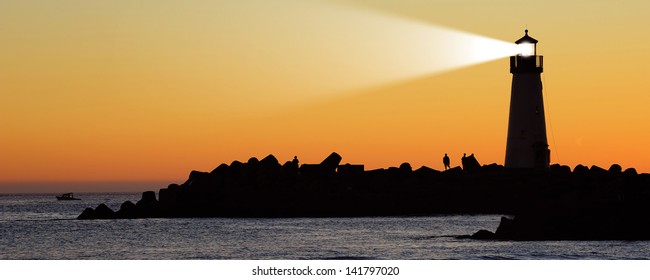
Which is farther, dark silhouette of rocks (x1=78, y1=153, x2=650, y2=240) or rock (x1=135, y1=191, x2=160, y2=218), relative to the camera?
rock (x1=135, y1=191, x2=160, y2=218)

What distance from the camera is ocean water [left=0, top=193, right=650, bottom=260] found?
3316 centimetres

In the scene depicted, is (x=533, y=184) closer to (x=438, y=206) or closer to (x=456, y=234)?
(x=438, y=206)

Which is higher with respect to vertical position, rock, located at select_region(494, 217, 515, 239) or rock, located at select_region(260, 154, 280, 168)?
rock, located at select_region(260, 154, 280, 168)

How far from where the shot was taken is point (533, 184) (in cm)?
5384

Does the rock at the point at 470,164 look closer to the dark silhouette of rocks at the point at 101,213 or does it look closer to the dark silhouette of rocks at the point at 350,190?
the dark silhouette of rocks at the point at 350,190

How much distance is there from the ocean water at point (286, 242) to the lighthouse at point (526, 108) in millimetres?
3827

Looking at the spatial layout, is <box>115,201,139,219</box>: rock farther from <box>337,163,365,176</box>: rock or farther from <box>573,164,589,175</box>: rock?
<box>573,164,589,175</box>: rock

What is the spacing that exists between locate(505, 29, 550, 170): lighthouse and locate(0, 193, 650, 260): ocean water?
3827 millimetres

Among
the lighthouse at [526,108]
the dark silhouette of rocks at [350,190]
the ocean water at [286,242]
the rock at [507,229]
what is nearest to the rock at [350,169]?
the dark silhouette of rocks at [350,190]

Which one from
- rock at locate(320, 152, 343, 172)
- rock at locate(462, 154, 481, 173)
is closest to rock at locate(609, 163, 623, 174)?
rock at locate(462, 154, 481, 173)

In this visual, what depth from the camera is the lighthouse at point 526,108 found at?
5116 cm

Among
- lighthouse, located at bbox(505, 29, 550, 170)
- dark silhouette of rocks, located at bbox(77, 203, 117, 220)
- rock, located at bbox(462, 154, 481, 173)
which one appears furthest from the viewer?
rock, located at bbox(462, 154, 481, 173)

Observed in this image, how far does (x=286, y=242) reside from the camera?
3944 cm
